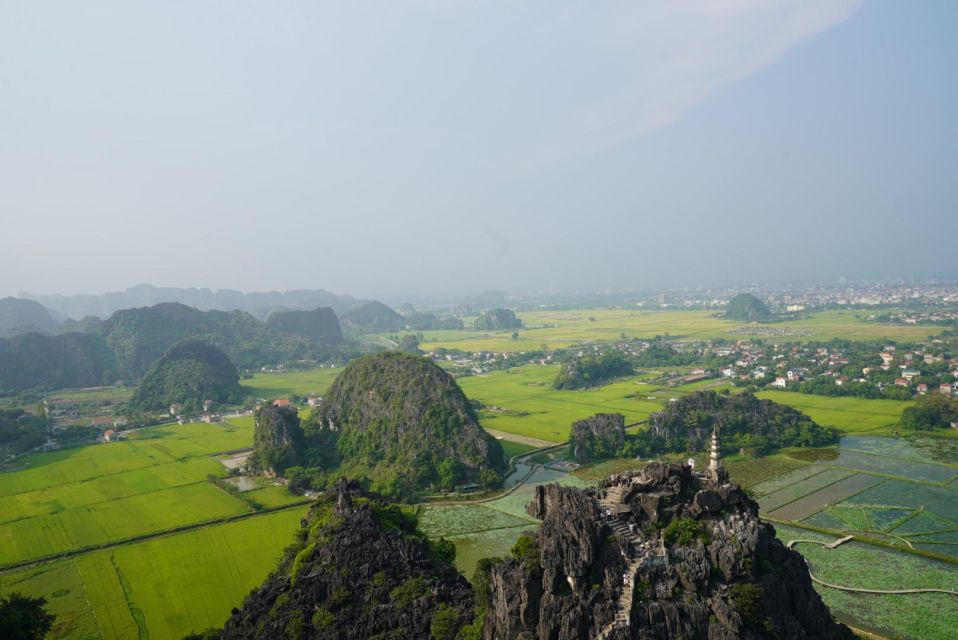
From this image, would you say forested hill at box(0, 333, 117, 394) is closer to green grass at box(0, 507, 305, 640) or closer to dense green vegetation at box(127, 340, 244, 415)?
dense green vegetation at box(127, 340, 244, 415)

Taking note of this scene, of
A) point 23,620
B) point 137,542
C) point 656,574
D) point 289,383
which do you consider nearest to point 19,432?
point 137,542

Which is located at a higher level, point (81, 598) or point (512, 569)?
point (512, 569)

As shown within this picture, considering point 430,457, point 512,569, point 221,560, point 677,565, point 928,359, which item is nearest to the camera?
point 677,565

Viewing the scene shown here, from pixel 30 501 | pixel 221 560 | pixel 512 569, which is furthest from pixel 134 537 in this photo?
pixel 512 569

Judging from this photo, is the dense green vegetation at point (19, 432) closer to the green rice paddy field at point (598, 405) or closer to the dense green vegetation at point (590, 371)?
the green rice paddy field at point (598, 405)

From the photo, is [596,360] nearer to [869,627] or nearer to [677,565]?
[869,627]

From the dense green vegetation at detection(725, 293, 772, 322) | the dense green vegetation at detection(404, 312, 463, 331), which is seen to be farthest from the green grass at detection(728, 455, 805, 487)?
the dense green vegetation at detection(404, 312, 463, 331)
